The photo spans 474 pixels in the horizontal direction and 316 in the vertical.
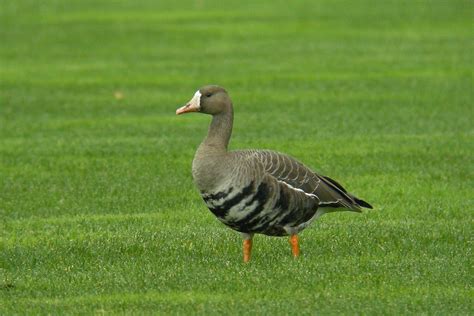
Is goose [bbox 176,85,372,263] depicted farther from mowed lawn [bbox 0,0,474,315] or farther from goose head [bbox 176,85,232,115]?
mowed lawn [bbox 0,0,474,315]

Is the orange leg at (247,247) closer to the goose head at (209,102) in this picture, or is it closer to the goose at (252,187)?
the goose at (252,187)

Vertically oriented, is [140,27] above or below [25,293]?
below

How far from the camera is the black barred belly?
10617 mm

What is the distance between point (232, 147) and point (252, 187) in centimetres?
793

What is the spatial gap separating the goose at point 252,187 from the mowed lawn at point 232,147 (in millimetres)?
379

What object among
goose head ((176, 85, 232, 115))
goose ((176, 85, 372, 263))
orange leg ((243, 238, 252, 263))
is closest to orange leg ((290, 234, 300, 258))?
goose ((176, 85, 372, 263))

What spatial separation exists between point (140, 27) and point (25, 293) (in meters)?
28.6

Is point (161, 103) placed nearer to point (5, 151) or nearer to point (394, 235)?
point (5, 151)

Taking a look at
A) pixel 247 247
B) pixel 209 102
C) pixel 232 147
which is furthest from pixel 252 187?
pixel 232 147

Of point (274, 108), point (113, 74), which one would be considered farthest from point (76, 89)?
point (274, 108)

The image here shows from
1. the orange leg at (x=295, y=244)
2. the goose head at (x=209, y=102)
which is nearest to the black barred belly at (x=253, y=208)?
the orange leg at (x=295, y=244)

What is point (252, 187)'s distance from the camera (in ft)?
35.2

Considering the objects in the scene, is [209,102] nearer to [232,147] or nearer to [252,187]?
[252,187]

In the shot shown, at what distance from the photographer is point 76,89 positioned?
84.3 feet
